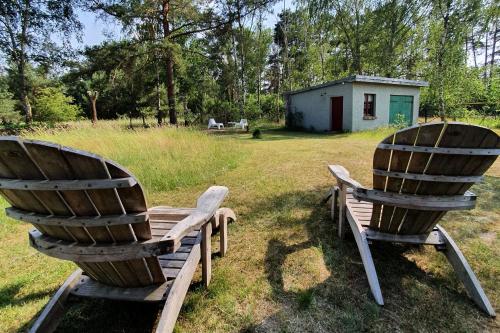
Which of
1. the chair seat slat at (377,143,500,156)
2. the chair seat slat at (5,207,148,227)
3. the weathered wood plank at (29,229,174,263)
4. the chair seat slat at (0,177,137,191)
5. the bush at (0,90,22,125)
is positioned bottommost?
the weathered wood plank at (29,229,174,263)

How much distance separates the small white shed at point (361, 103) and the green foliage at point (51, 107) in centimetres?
1835

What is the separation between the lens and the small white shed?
12484 millimetres

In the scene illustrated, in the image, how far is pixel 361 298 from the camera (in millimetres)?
1797

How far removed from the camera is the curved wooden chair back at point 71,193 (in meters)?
0.95

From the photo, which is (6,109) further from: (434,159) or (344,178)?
(434,159)

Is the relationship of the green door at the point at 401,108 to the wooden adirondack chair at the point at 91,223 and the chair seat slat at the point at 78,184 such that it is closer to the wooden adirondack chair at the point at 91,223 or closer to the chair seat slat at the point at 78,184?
the wooden adirondack chair at the point at 91,223

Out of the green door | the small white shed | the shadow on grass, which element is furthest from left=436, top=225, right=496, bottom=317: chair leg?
the green door

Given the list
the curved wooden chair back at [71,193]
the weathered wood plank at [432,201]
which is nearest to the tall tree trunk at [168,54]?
the curved wooden chair back at [71,193]

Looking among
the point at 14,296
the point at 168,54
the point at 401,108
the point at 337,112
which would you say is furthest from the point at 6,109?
the point at 401,108

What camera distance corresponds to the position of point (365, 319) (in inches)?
63.9

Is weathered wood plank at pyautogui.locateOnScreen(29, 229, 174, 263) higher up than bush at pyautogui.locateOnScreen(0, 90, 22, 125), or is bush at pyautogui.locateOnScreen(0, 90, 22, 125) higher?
bush at pyautogui.locateOnScreen(0, 90, 22, 125)

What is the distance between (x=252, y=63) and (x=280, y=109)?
17.2 feet

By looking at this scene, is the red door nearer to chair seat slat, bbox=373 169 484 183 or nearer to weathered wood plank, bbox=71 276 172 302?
chair seat slat, bbox=373 169 484 183

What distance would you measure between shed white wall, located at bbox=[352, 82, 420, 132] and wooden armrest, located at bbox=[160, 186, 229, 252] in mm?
11999
